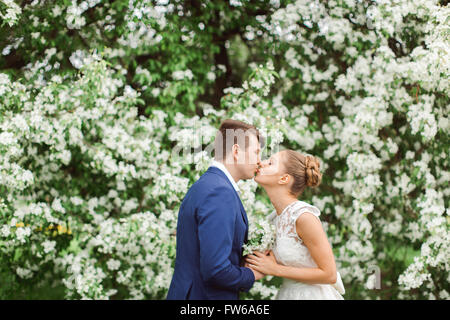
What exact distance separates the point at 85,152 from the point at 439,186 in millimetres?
3879

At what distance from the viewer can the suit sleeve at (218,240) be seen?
229 cm

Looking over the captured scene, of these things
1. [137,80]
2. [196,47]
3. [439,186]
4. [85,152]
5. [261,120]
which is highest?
[196,47]

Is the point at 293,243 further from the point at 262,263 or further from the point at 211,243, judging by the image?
the point at 211,243

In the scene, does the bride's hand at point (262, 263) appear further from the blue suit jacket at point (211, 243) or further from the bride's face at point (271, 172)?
the bride's face at point (271, 172)

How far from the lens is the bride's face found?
9.70ft

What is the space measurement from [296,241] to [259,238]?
0.26 meters

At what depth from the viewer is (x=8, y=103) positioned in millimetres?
4258

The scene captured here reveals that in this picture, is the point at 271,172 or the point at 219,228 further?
the point at 271,172

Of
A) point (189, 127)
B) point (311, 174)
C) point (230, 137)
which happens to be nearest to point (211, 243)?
point (230, 137)

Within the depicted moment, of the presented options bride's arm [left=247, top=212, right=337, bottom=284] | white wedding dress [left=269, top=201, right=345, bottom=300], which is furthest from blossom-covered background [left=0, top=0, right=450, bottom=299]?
bride's arm [left=247, top=212, right=337, bottom=284]

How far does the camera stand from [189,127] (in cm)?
500

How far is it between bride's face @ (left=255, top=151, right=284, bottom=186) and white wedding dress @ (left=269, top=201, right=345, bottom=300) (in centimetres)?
20

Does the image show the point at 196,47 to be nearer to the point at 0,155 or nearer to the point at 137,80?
the point at 137,80

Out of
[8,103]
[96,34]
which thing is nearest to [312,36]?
[96,34]
